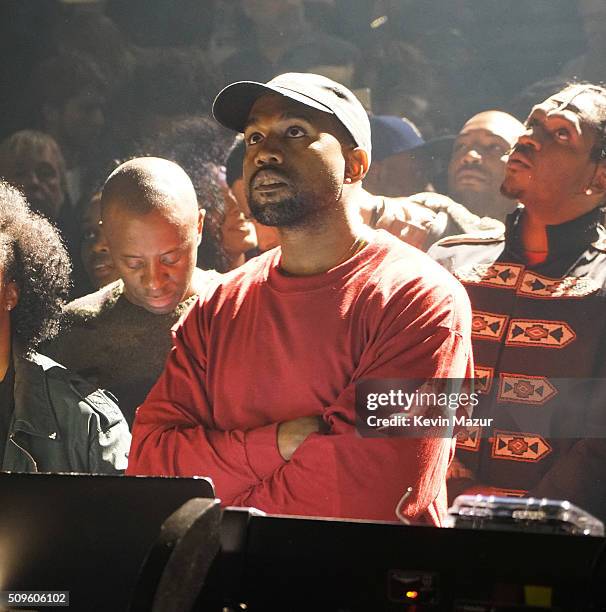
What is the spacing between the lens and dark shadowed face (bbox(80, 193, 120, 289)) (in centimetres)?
363

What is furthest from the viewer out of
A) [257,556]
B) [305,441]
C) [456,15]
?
[456,15]

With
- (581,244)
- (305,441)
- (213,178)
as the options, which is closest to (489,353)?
(581,244)

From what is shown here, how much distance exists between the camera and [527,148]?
10.9 feet

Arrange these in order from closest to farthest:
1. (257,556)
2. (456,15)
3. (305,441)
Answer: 1. (257,556)
2. (305,441)
3. (456,15)

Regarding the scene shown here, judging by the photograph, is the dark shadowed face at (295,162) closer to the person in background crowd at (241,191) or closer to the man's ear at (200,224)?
the person in background crowd at (241,191)

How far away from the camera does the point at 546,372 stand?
3.18m

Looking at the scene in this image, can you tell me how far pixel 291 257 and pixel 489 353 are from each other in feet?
2.42

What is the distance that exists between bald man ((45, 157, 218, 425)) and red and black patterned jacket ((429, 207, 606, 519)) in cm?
103

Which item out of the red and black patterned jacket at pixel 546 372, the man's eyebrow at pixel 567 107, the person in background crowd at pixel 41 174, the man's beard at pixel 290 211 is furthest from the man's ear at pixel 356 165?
the person in background crowd at pixel 41 174

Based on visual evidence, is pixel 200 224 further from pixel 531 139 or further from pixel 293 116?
pixel 531 139

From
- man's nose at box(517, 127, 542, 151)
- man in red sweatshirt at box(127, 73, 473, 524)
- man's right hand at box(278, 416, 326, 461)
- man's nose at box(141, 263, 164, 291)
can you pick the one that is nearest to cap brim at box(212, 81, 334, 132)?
man in red sweatshirt at box(127, 73, 473, 524)

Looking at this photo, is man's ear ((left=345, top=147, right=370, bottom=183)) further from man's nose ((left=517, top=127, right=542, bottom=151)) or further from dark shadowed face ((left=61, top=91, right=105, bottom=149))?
dark shadowed face ((left=61, top=91, right=105, bottom=149))

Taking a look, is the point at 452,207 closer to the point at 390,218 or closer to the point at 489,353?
the point at 390,218

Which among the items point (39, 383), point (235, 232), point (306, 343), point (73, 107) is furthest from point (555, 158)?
point (39, 383)
